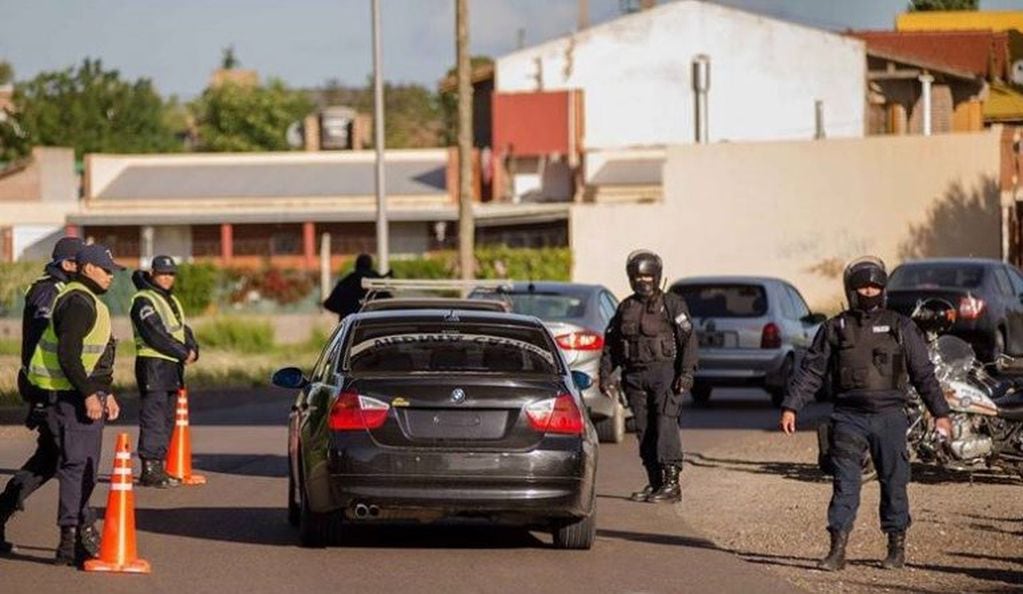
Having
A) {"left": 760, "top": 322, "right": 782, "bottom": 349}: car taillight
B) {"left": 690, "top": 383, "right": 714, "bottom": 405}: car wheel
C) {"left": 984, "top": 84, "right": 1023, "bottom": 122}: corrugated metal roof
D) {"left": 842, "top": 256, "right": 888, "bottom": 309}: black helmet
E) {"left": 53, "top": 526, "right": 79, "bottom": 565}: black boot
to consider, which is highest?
{"left": 984, "top": 84, "right": 1023, "bottom": 122}: corrugated metal roof

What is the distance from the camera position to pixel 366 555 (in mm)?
13133

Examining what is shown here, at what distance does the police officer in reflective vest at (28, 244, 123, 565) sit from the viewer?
40.0 ft

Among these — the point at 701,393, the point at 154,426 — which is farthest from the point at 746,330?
the point at 154,426

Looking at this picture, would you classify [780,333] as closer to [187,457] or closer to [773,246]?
[187,457]

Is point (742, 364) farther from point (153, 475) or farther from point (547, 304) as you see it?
point (153, 475)

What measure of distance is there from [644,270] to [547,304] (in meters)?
6.02

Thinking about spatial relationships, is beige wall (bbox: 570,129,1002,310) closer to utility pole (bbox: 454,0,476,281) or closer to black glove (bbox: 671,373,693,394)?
utility pole (bbox: 454,0,476,281)

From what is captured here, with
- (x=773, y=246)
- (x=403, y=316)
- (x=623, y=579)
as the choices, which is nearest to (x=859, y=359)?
(x=623, y=579)

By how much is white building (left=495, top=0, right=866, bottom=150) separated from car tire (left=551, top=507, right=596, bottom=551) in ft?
181

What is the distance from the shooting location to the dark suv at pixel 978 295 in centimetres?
2695

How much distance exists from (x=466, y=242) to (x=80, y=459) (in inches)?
879

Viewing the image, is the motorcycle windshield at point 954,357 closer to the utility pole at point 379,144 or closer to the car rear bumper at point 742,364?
the car rear bumper at point 742,364

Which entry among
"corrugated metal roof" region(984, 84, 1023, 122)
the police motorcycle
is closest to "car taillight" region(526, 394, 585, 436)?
the police motorcycle

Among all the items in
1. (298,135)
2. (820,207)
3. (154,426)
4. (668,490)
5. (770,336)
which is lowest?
(668,490)
